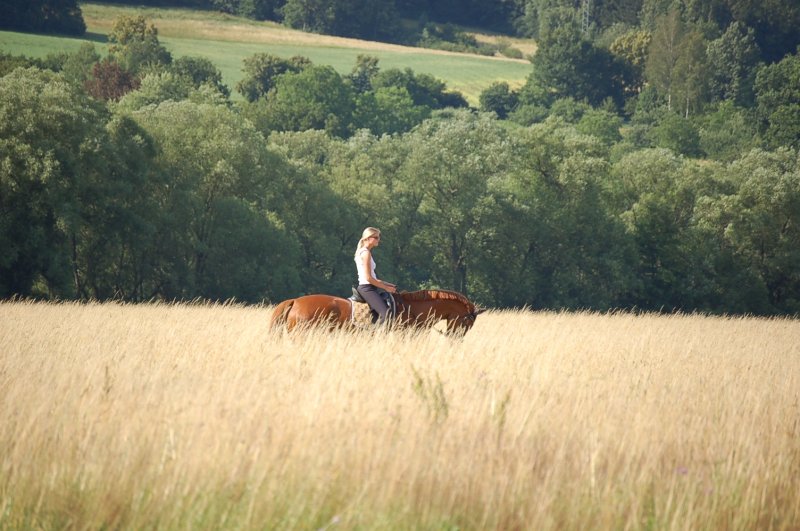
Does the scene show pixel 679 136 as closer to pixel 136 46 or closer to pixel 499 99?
pixel 499 99

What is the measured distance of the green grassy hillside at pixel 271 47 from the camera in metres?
122

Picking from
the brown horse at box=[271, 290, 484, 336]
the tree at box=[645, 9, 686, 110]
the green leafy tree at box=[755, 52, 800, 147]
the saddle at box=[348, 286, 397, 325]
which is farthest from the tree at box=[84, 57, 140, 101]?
the saddle at box=[348, 286, 397, 325]

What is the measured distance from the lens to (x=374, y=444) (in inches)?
283

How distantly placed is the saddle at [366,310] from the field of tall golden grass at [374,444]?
1.66 m

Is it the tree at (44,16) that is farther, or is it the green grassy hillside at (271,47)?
the green grassy hillside at (271,47)

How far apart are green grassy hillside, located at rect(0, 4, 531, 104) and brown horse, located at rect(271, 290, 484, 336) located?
101910 millimetres

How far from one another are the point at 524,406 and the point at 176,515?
3318 mm

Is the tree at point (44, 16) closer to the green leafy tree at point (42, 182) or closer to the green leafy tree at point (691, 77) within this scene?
the green leafy tree at point (691, 77)

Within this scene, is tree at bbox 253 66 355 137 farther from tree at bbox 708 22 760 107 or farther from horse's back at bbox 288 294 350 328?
horse's back at bbox 288 294 350 328

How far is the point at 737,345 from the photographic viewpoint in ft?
57.3

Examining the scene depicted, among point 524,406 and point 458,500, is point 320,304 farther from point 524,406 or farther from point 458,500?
point 458,500

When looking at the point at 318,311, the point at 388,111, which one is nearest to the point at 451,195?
the point at 318,311

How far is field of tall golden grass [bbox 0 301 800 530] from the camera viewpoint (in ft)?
20.8

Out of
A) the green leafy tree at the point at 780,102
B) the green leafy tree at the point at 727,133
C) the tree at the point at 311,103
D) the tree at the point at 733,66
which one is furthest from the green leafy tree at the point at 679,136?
the tree at the point at 311,103
